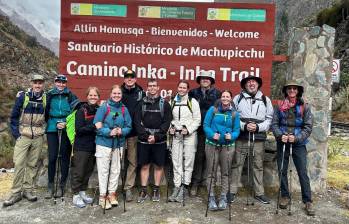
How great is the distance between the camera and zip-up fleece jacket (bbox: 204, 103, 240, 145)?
6.33 m

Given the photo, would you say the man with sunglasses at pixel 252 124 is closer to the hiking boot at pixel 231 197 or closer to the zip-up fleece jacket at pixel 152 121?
the hiking boot at pixel 231 197

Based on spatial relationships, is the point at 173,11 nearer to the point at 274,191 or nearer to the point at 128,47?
the point at 128,47

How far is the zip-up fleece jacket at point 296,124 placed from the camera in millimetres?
6324

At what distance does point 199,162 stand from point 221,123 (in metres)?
1.07

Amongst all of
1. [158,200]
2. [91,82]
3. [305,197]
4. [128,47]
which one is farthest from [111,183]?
[305,197]

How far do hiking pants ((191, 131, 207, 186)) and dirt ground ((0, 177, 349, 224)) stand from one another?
0.37 m

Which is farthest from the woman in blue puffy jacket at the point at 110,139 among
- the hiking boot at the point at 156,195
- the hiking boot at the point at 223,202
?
the hiking boot at the point at 223,202

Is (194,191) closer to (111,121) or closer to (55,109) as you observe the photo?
(111,121)

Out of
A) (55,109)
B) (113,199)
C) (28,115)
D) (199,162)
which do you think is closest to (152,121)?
(199,162)

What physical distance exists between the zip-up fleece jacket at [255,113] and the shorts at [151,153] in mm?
1346

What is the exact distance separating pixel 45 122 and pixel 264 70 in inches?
161

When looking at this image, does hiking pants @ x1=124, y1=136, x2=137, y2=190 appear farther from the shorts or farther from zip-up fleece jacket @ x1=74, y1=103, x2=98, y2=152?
zip-up fleece jacket @ x1=74, y1=103, x2=98, y2=152

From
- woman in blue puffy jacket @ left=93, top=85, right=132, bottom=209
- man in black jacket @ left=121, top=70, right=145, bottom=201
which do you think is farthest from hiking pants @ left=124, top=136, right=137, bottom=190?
woman in blue puffy jacket @ left=93, top=85, right=132, bottom=209

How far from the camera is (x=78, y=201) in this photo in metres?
6.66
